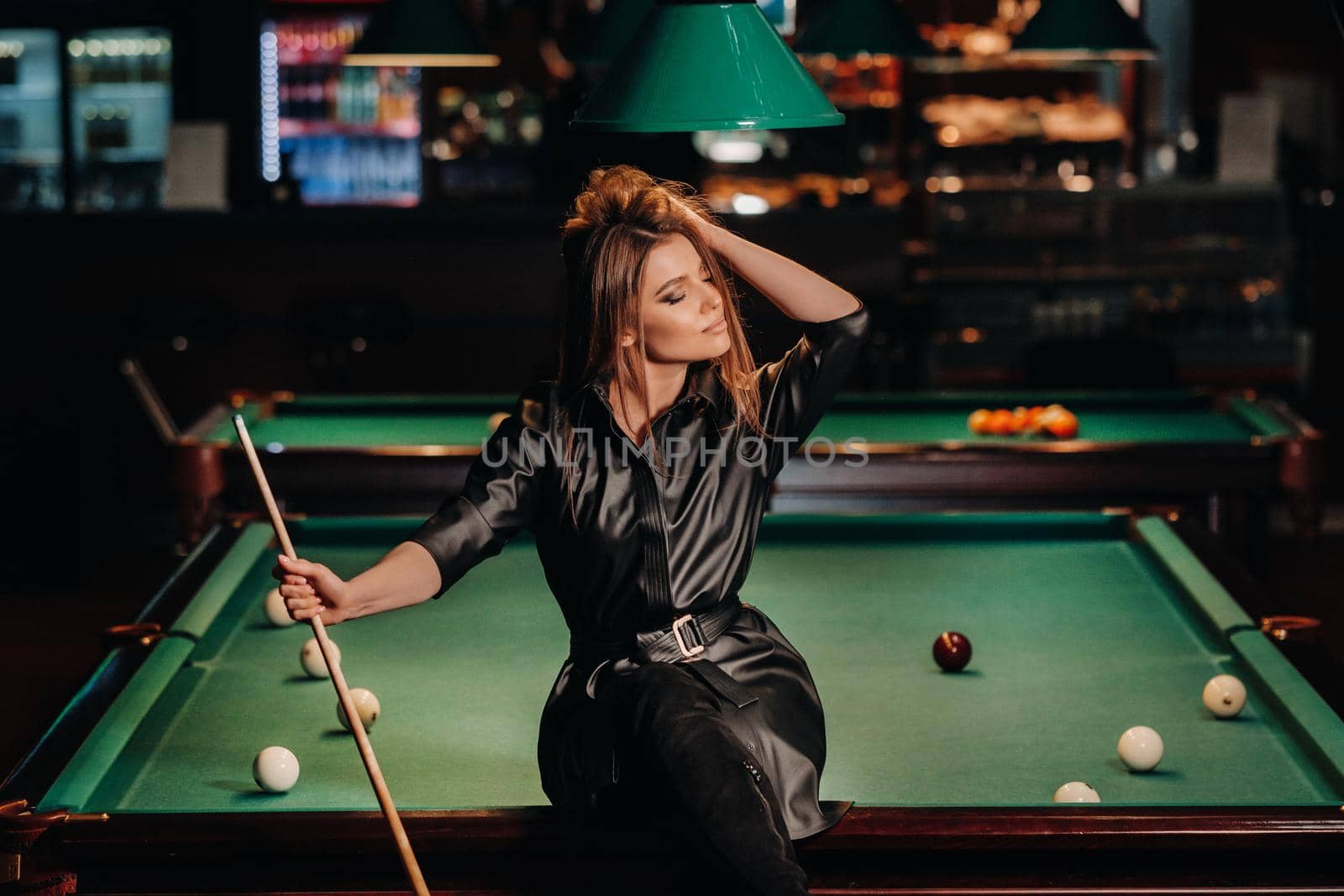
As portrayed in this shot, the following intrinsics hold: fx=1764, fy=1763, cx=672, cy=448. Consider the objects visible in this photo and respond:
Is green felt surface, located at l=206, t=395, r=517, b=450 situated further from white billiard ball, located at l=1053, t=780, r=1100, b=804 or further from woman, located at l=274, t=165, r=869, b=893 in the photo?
white billiard ball, located at l=1053, t=780, r=1100, b=804

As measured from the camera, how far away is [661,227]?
92.4 inches

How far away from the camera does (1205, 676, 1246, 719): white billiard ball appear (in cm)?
262

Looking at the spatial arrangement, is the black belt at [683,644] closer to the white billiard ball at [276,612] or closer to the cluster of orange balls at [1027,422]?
the white billiard ball at [276,612]

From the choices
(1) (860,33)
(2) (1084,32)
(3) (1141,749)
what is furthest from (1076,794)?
(1) (860,33)

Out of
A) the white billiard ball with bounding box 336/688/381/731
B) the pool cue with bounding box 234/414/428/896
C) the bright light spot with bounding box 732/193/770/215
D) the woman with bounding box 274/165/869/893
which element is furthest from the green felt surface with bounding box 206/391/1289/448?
the pool cue with bounding box 234/414/428/896

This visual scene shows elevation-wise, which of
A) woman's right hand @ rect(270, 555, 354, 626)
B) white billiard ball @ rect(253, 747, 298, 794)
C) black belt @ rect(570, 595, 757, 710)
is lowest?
white billiard ball @ rect(253, 747, 298, 794)

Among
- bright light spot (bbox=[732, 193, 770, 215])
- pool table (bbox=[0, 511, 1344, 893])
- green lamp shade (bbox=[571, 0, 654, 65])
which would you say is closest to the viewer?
pool table (bbox=[0, 511, 1344, 893])

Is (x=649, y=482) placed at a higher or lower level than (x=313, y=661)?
higher

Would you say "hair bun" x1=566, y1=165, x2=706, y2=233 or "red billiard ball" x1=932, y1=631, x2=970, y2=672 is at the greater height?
"hair bun" x1=566, y1=165, x2=706, y2=233

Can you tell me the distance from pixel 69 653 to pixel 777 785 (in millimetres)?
3790

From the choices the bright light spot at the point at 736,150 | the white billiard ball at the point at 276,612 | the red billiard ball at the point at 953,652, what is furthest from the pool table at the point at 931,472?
the bright light spot at the point at 736,150

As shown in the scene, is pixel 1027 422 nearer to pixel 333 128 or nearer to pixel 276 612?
pixel 276 612

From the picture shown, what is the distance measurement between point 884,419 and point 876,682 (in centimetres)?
220

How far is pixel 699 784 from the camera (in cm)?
199
